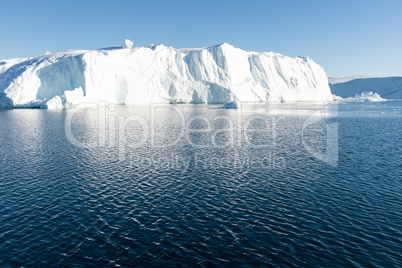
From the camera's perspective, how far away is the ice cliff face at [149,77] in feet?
360

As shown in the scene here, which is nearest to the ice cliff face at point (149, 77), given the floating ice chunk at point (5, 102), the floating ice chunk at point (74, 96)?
the floating ice chunk at point (74, 96)

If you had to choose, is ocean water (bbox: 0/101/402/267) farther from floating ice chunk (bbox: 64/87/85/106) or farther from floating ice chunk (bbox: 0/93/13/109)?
floating ice chunk (bbox: 0/93/13/109)

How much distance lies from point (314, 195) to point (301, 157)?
1124cm

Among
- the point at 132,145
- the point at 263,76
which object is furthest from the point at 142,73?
the point at 132,145

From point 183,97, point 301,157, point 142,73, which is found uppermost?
point 142,73

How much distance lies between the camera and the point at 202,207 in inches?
650

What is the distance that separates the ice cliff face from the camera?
110m

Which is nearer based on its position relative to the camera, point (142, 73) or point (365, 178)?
point (365, 178)

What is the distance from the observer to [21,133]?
4472 cm

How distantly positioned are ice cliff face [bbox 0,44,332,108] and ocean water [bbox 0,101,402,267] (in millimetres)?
88508

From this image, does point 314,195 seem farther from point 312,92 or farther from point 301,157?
point 312,92

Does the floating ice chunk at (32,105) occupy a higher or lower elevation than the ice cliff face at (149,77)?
lower

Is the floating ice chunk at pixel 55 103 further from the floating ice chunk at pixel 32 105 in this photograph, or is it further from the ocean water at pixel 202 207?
the ocean water at pixel 202 207

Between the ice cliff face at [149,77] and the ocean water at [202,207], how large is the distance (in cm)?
8851
